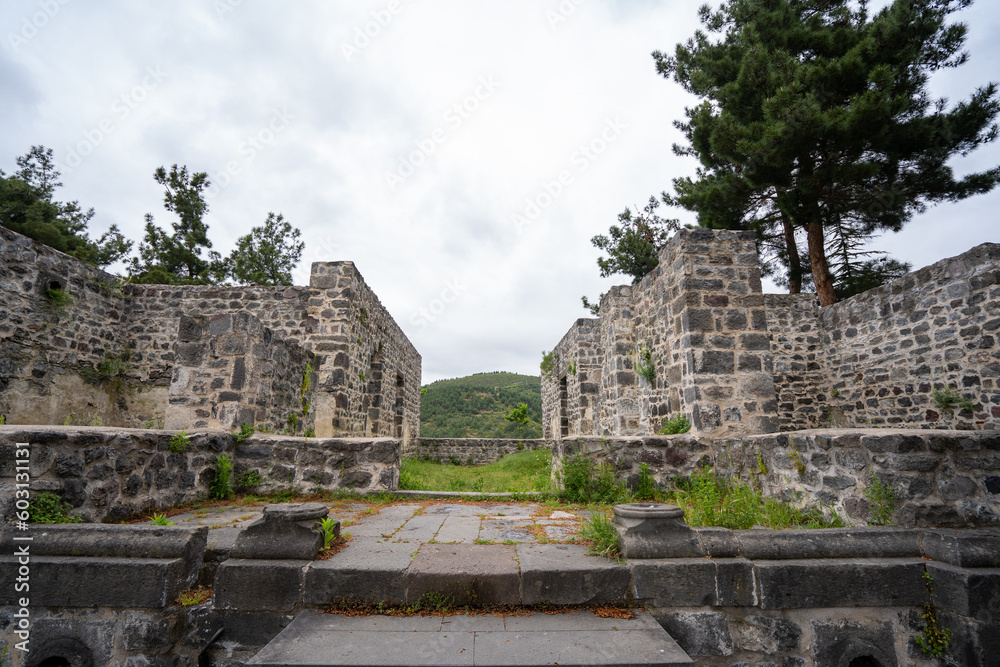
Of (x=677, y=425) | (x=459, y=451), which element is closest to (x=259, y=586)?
(x=677, y=425)

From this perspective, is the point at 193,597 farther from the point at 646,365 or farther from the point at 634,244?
the point at 634,244

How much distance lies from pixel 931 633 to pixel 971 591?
0.39m

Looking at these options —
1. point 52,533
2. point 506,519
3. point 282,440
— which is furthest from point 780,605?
point 282,440

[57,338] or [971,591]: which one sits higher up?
[57,338]

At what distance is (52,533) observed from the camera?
2643mm

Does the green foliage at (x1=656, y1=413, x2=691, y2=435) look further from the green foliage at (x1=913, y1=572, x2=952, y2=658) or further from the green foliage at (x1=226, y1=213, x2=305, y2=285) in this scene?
the green foliage at (x1=226, y1=213, x2=305, y2=285)

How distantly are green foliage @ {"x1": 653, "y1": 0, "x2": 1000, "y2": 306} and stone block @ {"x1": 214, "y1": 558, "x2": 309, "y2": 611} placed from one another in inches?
511

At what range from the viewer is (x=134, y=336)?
32.7 feet

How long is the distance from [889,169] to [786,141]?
3533 mm

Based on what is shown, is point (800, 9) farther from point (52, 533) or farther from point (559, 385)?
point (52, 533)

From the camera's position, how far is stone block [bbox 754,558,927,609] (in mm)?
2625

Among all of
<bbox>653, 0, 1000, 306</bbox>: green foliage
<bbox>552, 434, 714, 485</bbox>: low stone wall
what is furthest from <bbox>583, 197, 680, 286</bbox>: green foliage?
<bbox>552, 434, 714, 485</bbox>: low stone wall

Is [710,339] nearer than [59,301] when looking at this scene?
Yes

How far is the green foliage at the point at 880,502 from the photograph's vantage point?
9.55ft
